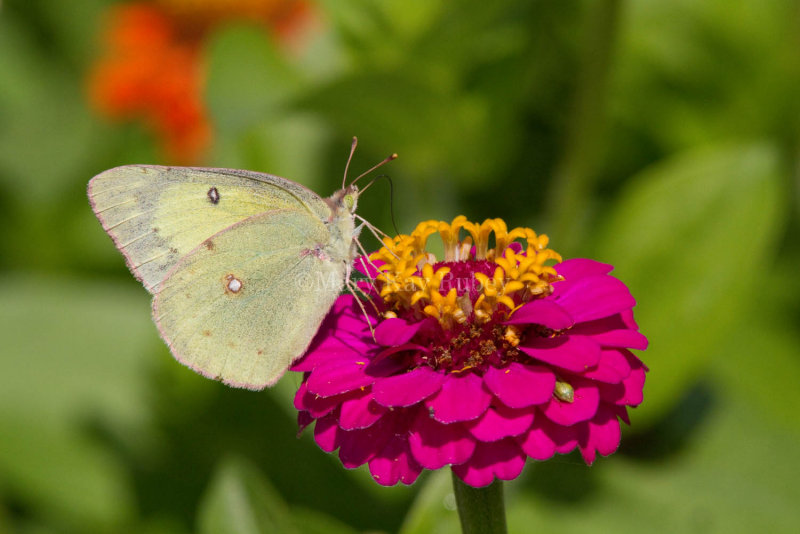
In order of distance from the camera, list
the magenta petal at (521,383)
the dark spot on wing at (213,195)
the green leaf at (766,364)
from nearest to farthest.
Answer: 1. the magenta petal at (521,383)
2. the dark spot on wing at (213,195)
3. the green leaf at (766,364)

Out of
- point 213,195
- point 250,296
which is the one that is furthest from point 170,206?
point 250,296

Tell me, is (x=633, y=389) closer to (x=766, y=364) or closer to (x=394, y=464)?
(x=394, y=464)

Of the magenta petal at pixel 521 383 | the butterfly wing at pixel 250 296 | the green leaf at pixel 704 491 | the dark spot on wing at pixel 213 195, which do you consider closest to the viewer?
the magenta petal at pixel 521 383

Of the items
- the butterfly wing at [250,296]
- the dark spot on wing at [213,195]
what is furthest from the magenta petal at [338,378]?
the dark spot on wing at [213,195]

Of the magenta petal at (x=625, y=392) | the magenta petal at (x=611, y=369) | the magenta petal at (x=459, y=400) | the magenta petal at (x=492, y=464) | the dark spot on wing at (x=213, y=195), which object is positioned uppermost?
the dark spot on wing at (x=213, y=195)

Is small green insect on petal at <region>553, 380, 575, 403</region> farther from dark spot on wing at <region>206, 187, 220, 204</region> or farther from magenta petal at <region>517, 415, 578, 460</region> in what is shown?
dark spot on wing at <region>206, 187, 220, 204</region>

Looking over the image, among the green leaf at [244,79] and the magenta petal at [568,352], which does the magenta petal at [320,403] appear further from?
the green leaf at [244,79]

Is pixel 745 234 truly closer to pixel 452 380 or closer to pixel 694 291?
pixel 694 291
